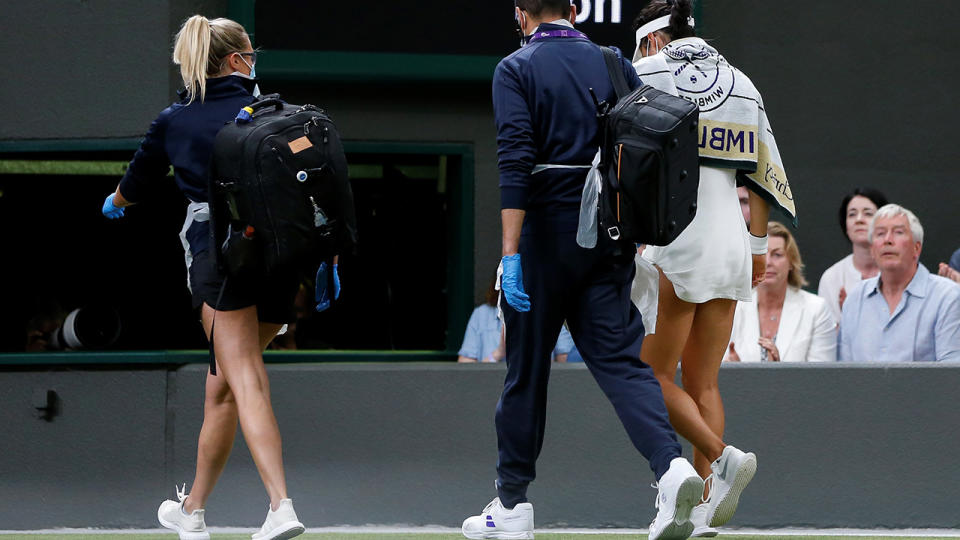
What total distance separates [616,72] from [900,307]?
2907 millimetres

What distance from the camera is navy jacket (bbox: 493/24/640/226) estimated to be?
520 centimetres

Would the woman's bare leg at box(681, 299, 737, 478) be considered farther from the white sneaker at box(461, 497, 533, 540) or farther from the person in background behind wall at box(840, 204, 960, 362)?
the person in background behind wall at box(840, 204, 960, 362)

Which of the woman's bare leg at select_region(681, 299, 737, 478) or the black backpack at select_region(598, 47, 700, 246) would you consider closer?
the black backpack at select_region(598, 47, 700, 246)

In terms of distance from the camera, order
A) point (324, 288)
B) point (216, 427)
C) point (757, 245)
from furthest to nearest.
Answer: point (757, 245)
point (324, 288)
point (216, 427)

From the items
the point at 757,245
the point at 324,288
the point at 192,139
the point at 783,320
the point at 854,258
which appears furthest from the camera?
the point at 854,258

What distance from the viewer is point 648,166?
4969mm

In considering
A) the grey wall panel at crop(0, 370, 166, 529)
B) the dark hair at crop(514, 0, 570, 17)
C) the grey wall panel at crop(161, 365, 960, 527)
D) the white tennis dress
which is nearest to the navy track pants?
the white tennis dress

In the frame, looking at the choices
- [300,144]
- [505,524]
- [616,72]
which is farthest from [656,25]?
[505,524]

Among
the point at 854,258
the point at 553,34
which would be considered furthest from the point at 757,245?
the point at 854,258

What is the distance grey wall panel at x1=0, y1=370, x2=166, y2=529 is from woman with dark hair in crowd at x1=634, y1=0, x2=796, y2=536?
2771 mm

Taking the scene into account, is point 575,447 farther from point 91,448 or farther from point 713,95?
point 91,448

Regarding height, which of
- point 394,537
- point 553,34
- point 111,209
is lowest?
point 394,537

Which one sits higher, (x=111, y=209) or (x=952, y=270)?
(x=111, y=209)

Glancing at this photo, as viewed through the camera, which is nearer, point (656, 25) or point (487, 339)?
point (656, 25)
